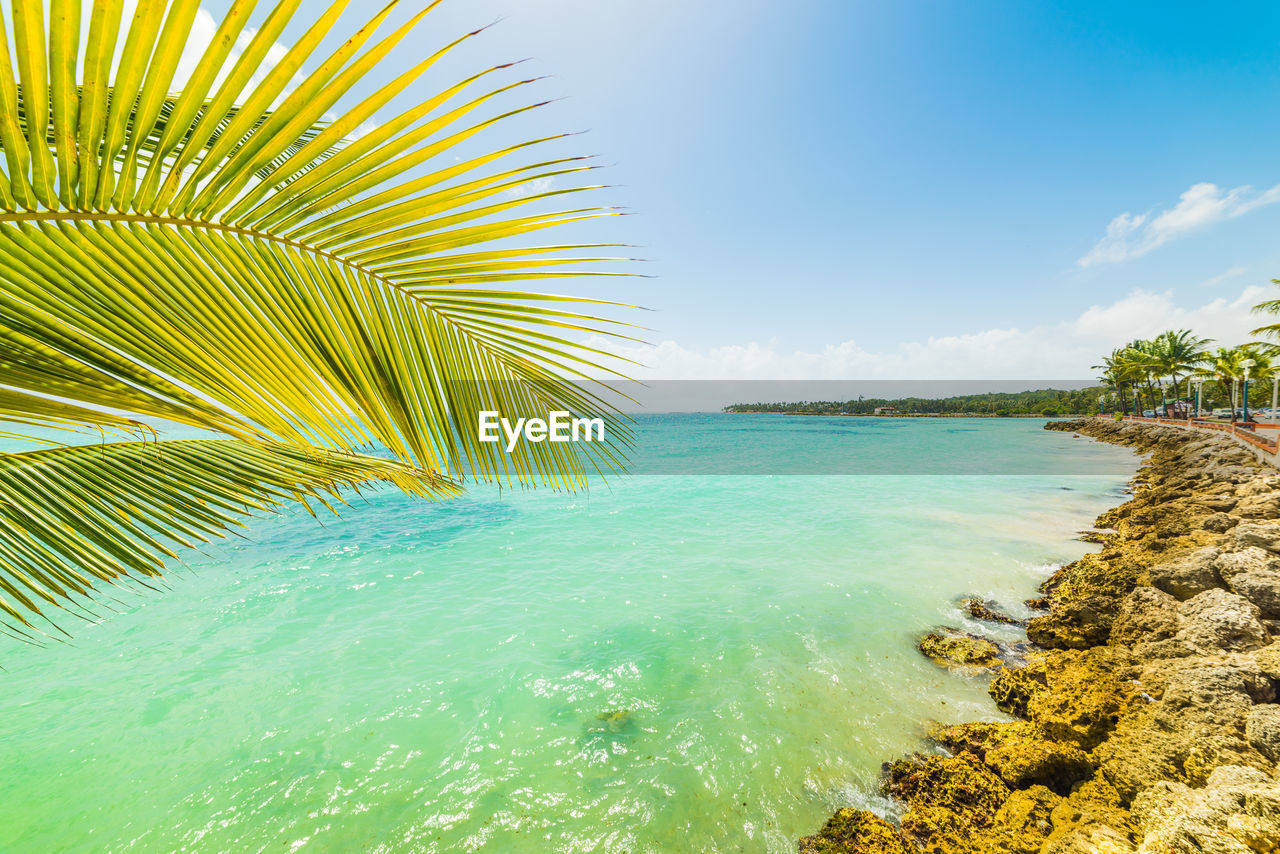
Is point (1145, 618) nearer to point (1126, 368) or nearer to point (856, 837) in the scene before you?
point (856, 837)

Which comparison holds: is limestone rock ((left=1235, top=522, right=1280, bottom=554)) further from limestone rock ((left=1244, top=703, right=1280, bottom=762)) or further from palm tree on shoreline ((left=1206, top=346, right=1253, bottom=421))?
palm tree on shoreline ((left=1206, top=346, right=1253, bottom=421))

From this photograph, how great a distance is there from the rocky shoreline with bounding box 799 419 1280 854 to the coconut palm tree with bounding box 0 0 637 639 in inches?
167

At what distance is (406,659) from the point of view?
7453 millimetres

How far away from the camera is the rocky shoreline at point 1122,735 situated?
10.1 ft

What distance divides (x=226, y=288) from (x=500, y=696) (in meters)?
6.66

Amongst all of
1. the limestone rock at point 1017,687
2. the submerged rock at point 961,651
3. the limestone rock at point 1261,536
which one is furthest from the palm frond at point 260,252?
the limestone rock at point 1261,536

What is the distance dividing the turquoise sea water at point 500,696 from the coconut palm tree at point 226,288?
441 centimetres

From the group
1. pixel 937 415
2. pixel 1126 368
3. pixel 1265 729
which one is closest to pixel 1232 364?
pixel 1126 368

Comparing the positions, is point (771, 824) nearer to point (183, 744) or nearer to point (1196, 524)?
point (183, 744)

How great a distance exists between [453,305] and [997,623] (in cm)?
898

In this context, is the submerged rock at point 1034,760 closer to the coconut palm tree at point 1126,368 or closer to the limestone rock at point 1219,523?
the limestone rock at point 1219,523

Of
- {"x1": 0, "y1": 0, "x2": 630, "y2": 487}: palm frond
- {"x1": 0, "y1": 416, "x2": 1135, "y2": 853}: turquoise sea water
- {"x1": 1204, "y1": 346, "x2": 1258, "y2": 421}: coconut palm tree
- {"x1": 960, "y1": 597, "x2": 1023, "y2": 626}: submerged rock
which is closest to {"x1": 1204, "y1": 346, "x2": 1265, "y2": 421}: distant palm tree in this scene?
{"x1": 1204, "y1": 346, "x2": 1258, "y2": 421}: coconut palm tree

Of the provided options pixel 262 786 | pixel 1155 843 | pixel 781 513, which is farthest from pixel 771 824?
pixel 781 513

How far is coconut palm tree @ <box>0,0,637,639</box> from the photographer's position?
30.6 inches
